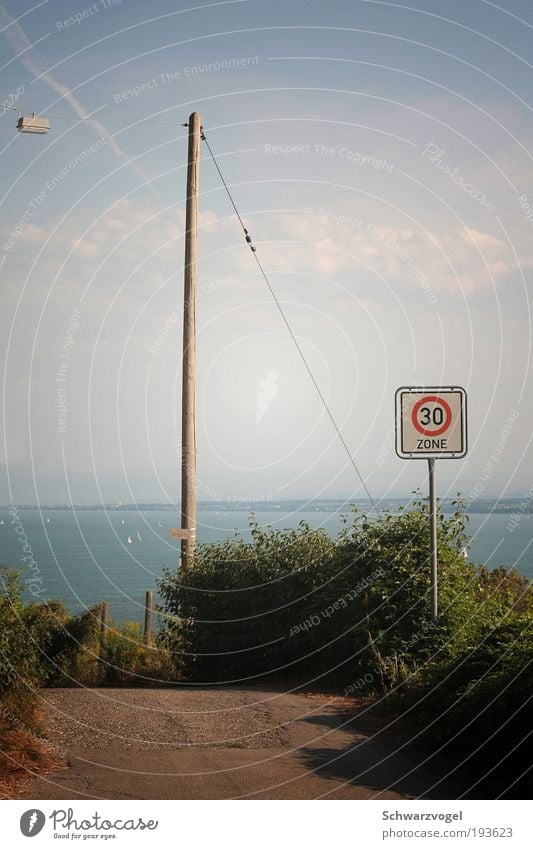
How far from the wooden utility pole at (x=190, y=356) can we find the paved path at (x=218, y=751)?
582cm

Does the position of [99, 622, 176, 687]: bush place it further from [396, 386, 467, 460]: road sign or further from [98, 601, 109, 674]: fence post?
[396, 386, 467, 460]: road sign

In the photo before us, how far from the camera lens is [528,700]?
734 centimetres

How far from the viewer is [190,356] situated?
1797 centimetres

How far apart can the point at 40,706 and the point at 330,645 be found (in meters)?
4.66

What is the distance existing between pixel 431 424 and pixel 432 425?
17mm

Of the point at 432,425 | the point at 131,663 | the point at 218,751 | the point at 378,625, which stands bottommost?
the point at 131,663

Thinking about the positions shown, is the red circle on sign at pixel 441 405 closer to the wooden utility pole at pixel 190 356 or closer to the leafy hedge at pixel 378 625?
the leafy hedge at pixel 378 625

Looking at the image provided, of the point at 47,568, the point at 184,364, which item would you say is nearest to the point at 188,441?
the point at 184,364

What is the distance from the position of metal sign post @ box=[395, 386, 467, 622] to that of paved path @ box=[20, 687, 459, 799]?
2655 mm

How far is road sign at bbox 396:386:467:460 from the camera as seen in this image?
1145 centimetres

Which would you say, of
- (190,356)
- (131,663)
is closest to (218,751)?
(131,663)

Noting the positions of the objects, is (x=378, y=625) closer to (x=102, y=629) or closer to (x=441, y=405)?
(x=441, y=405)

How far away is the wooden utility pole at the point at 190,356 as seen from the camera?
17453mm

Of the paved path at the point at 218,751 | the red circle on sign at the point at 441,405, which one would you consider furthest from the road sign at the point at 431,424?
the paved path at the point at 218,751
